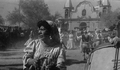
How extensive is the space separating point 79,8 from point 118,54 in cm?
6121

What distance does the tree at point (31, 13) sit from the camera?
162ft

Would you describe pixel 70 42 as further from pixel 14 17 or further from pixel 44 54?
pixel 14 17

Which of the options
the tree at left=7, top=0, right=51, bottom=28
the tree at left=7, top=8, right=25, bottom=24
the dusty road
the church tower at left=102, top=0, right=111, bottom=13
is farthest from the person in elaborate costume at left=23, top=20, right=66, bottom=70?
the church tower at left=102, top=0, right=111, bottom=13

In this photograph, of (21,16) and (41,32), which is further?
(21,16)

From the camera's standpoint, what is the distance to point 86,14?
206 ft

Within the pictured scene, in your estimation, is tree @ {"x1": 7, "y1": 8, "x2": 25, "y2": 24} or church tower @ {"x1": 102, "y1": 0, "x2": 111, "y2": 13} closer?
tree @ {"x1": 7, "y1": 8, "x2": 25, "y2": 24}

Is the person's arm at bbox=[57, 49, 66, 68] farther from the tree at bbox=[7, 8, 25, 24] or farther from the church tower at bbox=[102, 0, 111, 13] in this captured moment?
the church tower at bbox=[102, 0, 111, 13]

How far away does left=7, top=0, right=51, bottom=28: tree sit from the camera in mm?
49469

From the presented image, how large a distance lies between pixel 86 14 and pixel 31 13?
58.6ft

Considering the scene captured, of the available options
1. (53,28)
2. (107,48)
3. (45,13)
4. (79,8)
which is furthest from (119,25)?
(79,8)

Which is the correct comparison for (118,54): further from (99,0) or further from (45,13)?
(99,0)

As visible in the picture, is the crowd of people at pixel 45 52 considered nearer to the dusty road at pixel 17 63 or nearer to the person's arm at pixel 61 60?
the person's arm at pixel 61 60

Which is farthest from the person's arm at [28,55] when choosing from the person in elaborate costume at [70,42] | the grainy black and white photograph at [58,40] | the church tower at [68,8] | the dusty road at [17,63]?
the church tower at [68,8]

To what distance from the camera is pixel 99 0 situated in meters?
64.3
